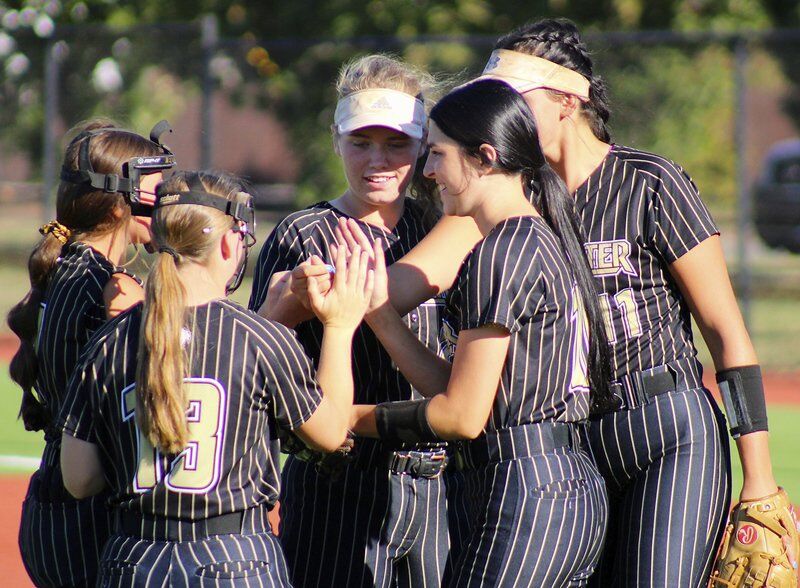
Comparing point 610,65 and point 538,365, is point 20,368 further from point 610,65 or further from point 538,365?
point 610,65

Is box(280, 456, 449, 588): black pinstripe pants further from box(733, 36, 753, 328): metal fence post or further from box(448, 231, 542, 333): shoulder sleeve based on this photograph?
box(733, 36, 753, 328): metal fence post

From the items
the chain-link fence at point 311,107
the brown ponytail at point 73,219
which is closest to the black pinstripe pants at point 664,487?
the brown ponytail at point 73,219

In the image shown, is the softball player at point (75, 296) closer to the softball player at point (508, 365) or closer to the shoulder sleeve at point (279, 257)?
the shoulder sleeve at point (279, 257)

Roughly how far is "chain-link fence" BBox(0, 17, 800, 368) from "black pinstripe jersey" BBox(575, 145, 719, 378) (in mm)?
8628

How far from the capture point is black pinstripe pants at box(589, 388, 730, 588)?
3100 mm

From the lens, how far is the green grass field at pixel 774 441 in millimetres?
7016

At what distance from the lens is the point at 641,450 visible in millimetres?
3211

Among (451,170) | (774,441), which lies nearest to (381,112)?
(451,170)

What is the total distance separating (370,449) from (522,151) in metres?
1.06

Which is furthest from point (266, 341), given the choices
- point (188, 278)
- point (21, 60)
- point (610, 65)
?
point (21, 60)

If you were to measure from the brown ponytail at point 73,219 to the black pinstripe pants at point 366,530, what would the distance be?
3.10 feet

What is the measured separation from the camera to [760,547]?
3.05 m

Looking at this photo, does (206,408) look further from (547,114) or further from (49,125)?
(49,125)

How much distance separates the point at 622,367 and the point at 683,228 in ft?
1.44
